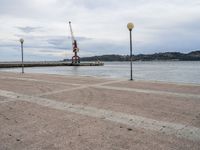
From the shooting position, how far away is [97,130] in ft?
17.4

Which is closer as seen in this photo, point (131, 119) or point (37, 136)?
point (37, 136)

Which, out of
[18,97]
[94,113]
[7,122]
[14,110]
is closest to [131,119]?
[94,113]

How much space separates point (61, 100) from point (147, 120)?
3626mm

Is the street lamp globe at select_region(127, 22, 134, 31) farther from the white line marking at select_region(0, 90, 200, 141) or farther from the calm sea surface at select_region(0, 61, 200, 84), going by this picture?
the calm sea surface at select_region(0, 61, 200, 84)

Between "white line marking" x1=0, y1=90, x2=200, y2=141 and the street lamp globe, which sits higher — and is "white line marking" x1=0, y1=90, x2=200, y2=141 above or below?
below

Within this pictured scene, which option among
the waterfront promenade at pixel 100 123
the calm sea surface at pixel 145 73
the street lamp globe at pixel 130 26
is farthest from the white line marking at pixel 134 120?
the calm sea surface at pixel 145 73

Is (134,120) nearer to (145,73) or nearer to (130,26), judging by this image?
(130,26)

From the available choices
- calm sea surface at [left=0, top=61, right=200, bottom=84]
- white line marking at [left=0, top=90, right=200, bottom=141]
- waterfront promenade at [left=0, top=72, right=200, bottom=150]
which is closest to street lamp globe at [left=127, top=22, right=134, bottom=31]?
waterfront promenade at [left=0, top=72, right=200, bottom=150]

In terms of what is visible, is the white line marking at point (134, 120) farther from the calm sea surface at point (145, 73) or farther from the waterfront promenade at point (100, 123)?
the calm sea surface at point (145, 73)

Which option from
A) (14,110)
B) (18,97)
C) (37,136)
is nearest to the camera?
(37,136)

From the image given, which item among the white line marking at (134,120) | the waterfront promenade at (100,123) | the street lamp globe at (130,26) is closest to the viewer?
the waterfront promenade at (100,123)

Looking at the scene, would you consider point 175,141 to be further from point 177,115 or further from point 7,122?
point 7,122

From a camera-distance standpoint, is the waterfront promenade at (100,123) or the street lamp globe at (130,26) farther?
the street lamp globe at (130,26)

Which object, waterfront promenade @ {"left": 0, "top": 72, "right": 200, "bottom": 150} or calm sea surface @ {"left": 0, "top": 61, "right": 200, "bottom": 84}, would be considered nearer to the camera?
waterfront promenade @ {"left": 0, "top": 72, "right": 200, "bottom": 150}
